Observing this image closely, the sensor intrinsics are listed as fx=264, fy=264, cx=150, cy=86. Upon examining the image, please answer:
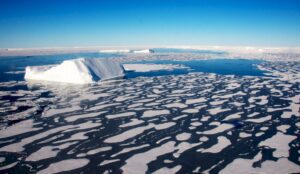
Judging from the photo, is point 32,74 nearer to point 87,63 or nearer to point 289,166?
point 87,63

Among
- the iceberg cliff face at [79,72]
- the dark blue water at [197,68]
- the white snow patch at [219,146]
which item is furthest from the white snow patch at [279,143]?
the dark blue water at [197,68]

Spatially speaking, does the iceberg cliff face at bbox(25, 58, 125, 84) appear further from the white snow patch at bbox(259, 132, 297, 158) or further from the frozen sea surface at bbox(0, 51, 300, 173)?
the white snow patch at bbox(259, 132, 297, 158)

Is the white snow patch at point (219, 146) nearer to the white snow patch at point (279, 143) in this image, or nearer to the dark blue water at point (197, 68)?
the white snow patch at point (279, 143)

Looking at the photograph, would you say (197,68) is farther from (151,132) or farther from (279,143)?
(279,143)

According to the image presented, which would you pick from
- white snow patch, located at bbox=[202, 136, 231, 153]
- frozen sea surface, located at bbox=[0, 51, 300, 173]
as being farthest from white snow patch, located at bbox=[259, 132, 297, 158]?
white snow patch, located at bbox=[202, 136, 231, 153]

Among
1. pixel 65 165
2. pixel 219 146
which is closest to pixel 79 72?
pixel 65 165

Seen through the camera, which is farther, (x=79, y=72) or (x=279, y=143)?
(x=79, y=72)

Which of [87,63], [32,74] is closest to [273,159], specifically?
[87,63]
